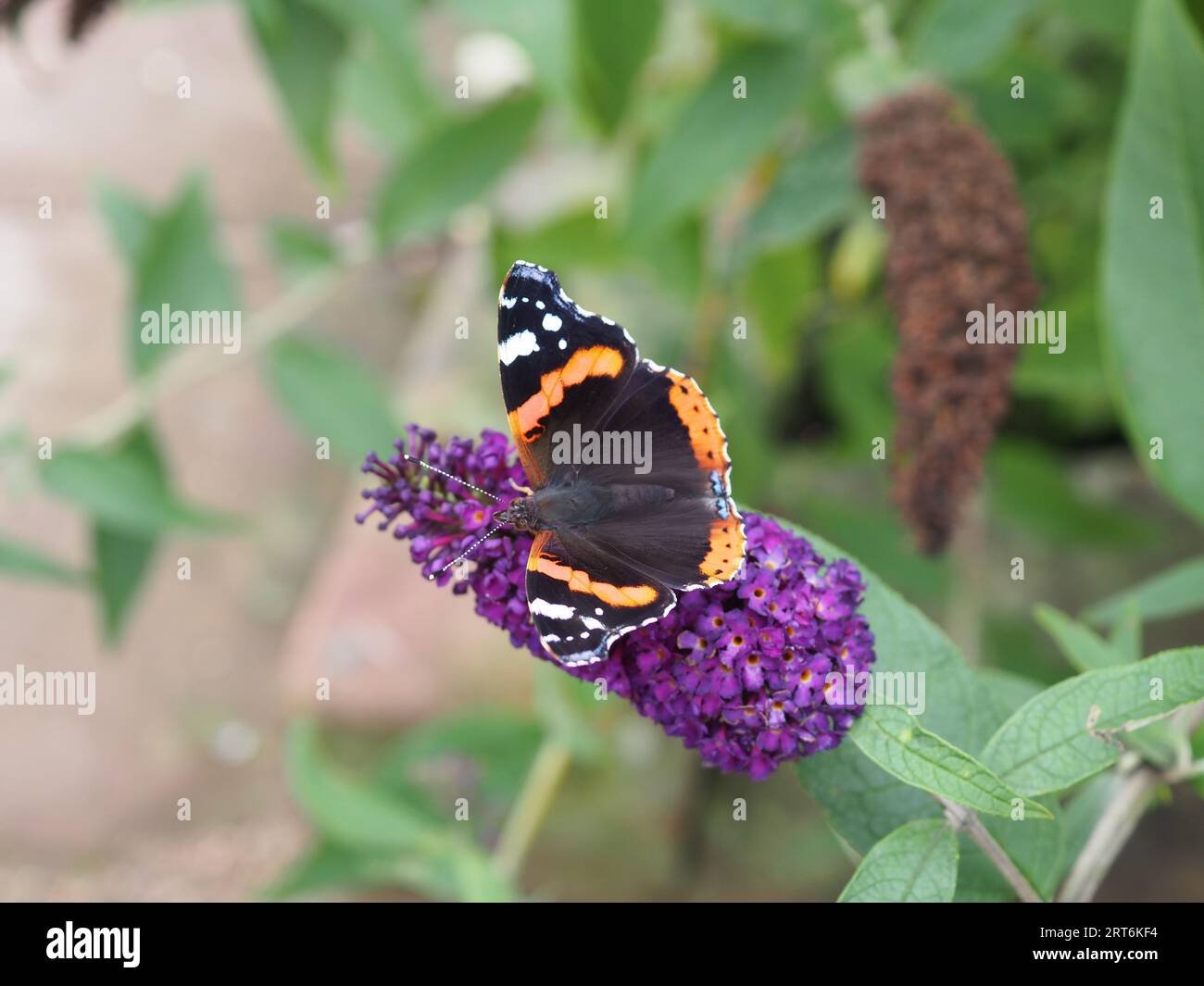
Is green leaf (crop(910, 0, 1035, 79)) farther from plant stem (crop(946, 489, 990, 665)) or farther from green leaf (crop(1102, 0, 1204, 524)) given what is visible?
plant stem (crop(946, 489, 990, 665))

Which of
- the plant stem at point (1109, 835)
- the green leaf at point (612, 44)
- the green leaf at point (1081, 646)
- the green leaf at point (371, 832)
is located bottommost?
the green leaf at point (371, 832)

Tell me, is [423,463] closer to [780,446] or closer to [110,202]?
[110,202]

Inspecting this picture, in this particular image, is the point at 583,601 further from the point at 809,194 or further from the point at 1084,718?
the point at 809,194

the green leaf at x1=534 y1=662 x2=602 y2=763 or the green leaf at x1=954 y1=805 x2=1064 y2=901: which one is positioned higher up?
the green leaf at x1=534 y1=662 x2=602 y2=763

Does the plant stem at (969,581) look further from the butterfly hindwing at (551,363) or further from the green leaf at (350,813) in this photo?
the butterfly hindwing at (551,363)

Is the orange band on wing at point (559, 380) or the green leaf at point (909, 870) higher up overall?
the orange band on wing at point (559, 380)

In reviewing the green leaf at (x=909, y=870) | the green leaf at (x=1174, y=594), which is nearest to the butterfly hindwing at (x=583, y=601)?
the green leaf at (x=909, y=870)

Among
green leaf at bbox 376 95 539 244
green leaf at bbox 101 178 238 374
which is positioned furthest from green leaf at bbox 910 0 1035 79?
green leaf at bbox 101 178 238 374
